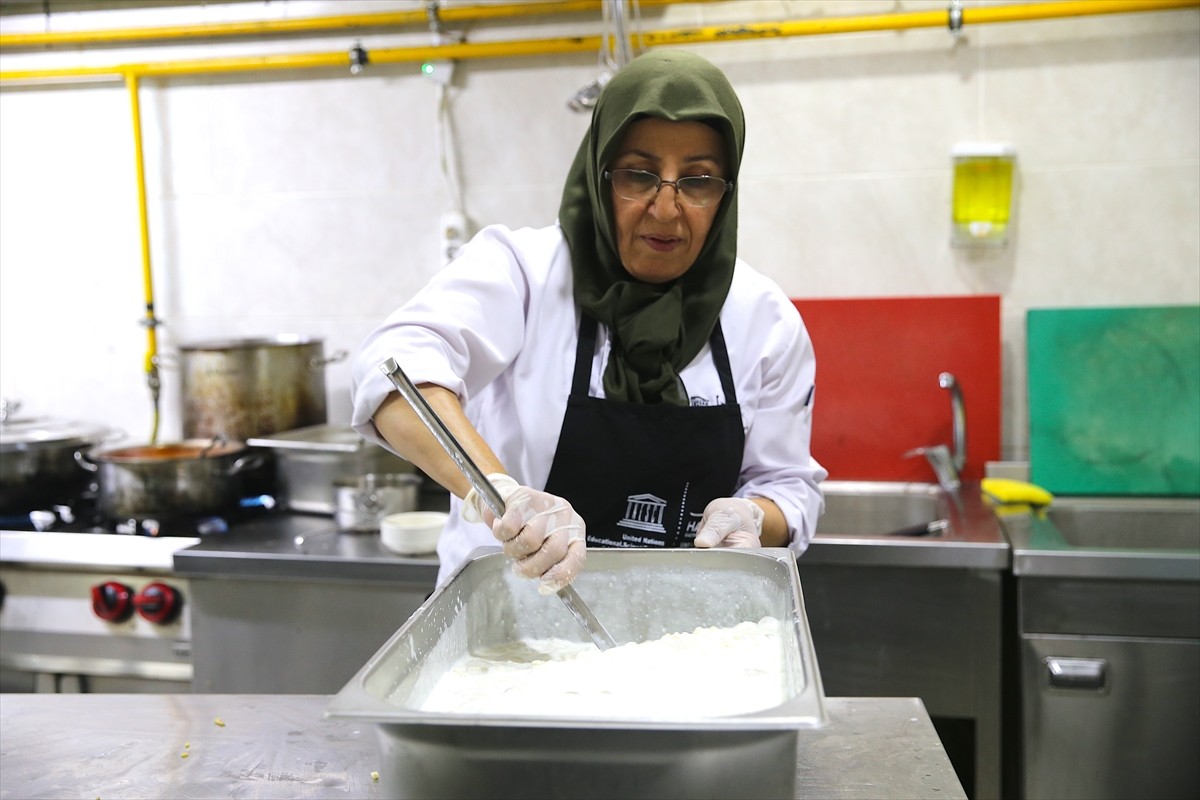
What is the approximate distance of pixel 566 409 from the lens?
1.60 meters

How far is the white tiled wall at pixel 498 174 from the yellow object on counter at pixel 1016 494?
254mm

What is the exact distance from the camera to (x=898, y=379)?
262 cm

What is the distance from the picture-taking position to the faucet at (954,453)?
248 cm

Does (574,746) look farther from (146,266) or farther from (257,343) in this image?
(146,266)

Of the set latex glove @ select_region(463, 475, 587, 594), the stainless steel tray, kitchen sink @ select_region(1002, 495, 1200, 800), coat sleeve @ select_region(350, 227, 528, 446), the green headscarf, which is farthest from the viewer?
kitchen sink @ select_region(1002, 495, 1200, 800)

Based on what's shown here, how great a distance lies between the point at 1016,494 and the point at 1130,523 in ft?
0.96

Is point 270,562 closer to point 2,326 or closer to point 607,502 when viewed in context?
point 607,502

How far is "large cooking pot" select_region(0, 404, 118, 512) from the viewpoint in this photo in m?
2.55

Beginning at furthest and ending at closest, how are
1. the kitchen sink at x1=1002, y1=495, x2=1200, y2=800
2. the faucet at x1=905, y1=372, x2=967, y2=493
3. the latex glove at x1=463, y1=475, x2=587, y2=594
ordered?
the faucet at x1=905, y1=372, x2=967, y2=493 < the kitchen sink at x1=1002, y1=495, x2=1200, y2=800 < the latex glove at x1=463, y1=475, x2=587, y2=594

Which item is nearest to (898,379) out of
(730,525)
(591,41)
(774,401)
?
(774,401)

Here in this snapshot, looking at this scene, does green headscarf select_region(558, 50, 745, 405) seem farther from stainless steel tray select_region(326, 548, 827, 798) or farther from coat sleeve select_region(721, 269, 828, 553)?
stainless steel tray select_region(326, 548, 827, 798)

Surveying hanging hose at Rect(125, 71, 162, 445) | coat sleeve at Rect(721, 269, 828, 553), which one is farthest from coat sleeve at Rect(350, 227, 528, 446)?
hanging hose at Rect(125, 71, 162, 445)


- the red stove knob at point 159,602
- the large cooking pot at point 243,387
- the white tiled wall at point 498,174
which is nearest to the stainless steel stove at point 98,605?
the red stove knob at point 159,602

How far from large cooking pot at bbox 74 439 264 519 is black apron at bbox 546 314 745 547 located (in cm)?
118
